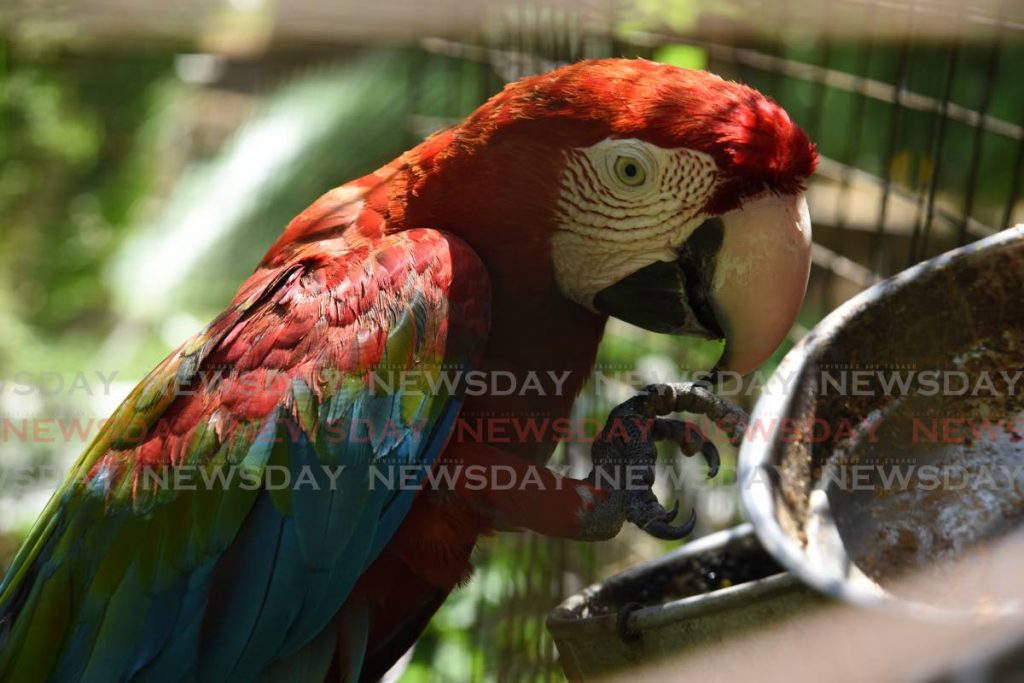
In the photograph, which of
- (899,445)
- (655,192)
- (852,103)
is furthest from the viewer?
(852,103)

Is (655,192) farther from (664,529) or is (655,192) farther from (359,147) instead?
(359,147)

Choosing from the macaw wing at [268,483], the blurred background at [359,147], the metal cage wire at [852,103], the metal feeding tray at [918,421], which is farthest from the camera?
the blurred background at [359,147]

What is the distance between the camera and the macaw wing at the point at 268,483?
3.26 feet

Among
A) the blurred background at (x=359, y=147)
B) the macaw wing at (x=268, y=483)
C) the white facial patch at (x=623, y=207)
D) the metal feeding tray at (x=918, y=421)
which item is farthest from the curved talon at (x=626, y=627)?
the blurred background at (x=359, y=147)

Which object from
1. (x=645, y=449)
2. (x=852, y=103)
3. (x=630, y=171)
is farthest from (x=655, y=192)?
(x=852, y=103)

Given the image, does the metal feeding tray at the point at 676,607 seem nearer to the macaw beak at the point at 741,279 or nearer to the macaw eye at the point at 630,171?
the macaw beak at the point at 741,279

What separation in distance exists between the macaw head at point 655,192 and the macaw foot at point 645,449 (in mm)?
83

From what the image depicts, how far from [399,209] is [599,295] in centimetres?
24

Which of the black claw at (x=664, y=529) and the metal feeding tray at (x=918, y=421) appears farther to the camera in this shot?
the black claw at (x=664, y=529)

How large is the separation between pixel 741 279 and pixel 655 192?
4.9 inches

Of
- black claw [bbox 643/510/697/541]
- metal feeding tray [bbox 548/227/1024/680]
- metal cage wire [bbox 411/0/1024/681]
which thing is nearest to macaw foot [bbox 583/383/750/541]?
black claw [bbox 643/510/697/541]

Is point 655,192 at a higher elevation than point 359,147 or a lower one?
higher

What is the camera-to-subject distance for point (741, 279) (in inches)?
39.9

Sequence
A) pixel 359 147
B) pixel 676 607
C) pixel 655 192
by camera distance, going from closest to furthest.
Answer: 1. pixel 676 607
2. pixel 655 192
3. pixel 359 147
